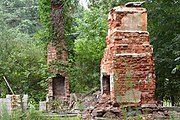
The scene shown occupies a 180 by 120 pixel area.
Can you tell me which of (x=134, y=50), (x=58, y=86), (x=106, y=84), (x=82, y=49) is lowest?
(x=58, y=86)

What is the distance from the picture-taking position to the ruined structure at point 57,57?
11859 millimetres

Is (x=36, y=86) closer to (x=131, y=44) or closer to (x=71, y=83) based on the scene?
(x=71, y=83)

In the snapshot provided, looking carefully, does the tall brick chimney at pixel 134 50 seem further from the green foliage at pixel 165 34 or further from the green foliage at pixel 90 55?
the green foliage at pixel 90 55

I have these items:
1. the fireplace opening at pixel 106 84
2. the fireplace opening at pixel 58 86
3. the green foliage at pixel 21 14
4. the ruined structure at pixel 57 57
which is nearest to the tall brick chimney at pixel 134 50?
the fireplace opening at pixel 106 84

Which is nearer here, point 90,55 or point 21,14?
point 90,55

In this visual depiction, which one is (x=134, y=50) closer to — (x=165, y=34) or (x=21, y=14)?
(x=165, y=34)

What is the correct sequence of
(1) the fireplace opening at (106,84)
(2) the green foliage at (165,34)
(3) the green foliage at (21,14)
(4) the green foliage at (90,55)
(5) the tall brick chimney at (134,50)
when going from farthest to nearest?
(3) the green foliage at (21,14)
(4) the green foliage at (90,55)
(2) the green foliage at (165,34)
(1) the fireplace opening at (106,84)
(5) the tall brick chimney at (134,50)

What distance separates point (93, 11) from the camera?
15.5 m

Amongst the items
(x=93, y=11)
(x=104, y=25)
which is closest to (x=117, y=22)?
(x=104, y=25)

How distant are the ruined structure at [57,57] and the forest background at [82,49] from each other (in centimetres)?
17

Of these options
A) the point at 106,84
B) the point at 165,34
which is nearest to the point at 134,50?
the point at 106,84

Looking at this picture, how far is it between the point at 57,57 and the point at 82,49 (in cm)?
257

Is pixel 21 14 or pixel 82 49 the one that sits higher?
pixel 21 14

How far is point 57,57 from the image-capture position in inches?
470
